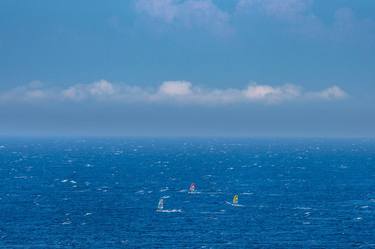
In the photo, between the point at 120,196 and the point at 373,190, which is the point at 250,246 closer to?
the point at 120,196

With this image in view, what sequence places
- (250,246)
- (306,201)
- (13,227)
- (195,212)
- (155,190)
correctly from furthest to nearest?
(155,190)
(306,201)
(195,212)
(13,227)
(250,246)

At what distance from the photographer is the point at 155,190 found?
7667 inches

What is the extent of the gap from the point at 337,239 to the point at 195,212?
3892 centimetres

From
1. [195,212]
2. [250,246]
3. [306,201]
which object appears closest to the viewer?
[250,246]

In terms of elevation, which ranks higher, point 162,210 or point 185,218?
point 162,210

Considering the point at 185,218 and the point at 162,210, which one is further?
the point at 162,210

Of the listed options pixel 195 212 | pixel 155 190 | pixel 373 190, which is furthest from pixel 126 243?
pixel 373 190

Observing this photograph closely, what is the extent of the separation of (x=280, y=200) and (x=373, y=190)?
129ft

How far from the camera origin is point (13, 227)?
436 feet

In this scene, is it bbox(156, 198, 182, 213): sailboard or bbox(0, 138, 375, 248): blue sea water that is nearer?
bbox(0, 138, 375, 248): blue sea water

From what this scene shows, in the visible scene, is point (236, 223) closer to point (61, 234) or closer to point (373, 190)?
point (61, 234)

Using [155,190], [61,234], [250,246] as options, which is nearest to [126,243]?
[61,234]

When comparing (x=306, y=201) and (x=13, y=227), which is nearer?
(x=13, y=227)

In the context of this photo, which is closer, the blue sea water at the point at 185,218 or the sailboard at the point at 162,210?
the blue sea water at the point at 185,218
